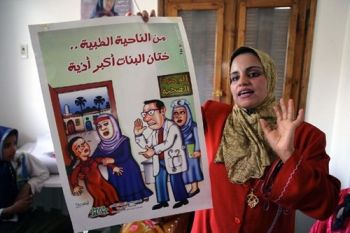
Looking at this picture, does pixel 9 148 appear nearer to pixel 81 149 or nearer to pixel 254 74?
pixel 81 149

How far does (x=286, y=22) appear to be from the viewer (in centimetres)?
231

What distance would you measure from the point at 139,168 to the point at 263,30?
78.4 inches

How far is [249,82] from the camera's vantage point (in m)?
0.91

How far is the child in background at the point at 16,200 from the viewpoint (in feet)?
5.23

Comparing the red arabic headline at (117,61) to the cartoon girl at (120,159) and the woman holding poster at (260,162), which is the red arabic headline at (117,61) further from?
the woman holding poster at (260,162)

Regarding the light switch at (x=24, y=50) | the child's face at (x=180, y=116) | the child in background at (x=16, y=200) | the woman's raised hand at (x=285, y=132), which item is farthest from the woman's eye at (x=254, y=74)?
the light switch at (x=24, y=50)

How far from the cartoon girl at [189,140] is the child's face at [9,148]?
1.31 m

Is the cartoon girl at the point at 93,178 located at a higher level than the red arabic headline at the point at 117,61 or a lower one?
lower

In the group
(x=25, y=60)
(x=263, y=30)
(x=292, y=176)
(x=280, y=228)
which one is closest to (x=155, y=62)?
(x=292, y=176)

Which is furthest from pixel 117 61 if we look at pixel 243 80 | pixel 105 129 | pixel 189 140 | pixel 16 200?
pixel 16 200

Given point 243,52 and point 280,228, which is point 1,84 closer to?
point 243,52

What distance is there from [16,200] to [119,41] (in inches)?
55.6

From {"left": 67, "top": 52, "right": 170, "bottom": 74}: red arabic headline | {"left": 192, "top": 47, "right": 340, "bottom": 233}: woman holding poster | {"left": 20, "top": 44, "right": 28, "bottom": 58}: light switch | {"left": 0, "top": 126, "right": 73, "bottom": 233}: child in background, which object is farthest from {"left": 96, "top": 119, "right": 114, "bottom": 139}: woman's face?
{"left": 20, "top": 44, "right": 28, "bottom": 58}: light switch

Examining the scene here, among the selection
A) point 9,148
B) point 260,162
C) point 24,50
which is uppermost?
point 24,50
